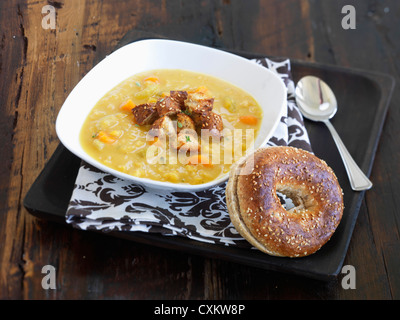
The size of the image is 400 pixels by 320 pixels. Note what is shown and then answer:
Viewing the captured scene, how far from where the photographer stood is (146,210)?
11.8 feet

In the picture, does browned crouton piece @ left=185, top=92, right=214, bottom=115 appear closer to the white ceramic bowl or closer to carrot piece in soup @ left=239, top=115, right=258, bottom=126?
carrot piece in soup @ left=239, top=115, right=258, bottom=126

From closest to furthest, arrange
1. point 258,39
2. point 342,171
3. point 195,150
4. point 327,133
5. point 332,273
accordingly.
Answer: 1. point 332,273
2. point 195,150
3. point 342,171
4. point 327,133
5. point 258,39

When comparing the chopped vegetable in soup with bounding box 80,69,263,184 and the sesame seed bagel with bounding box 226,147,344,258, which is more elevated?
the chopped vegetable in soup with bounding box 80,69,263,184

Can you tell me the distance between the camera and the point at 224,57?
4.63 m

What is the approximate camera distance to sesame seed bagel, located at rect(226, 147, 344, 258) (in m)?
3.38

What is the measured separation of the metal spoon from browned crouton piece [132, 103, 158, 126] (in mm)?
1495

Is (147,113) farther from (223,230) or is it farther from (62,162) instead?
(223,230)

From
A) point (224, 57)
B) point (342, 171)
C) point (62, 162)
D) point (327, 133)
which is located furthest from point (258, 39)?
point (62, 162)
